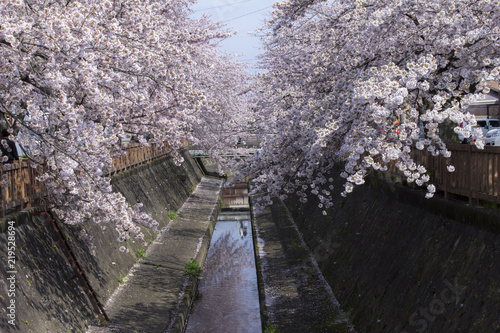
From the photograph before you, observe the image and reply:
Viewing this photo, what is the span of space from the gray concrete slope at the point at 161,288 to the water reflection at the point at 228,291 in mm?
900

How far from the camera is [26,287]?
8.69 m

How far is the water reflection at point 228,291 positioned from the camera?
14.6m

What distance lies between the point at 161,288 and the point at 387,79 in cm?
912

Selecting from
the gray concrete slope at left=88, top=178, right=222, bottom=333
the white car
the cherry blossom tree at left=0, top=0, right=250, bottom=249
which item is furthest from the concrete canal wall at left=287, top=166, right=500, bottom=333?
the white car

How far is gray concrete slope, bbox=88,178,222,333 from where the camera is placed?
37.4ft

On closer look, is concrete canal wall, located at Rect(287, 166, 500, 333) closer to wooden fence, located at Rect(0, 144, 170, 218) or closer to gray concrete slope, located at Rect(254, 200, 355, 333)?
gray concrete slope, located at Rect(254, 200, 355, 333)

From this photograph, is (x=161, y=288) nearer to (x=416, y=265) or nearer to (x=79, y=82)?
(x=416, y=265)

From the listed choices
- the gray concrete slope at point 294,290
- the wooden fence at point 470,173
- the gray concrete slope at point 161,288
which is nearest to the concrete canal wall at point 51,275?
the gray concrete slope at point 161,288

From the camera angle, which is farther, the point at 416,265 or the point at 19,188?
the point at 19,188

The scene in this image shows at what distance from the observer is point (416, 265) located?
8711mm

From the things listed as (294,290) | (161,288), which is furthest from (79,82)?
(294,290)

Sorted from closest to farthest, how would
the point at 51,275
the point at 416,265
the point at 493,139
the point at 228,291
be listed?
1. the point at 416,265
2. the point at 51,275
3. the point at 228,291
4. the point at 493,139

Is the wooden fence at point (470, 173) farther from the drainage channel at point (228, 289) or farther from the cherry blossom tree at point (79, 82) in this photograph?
the drainage channel at point (228, 289)

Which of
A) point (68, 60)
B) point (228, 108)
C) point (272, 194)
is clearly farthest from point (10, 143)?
point (228, 108)
